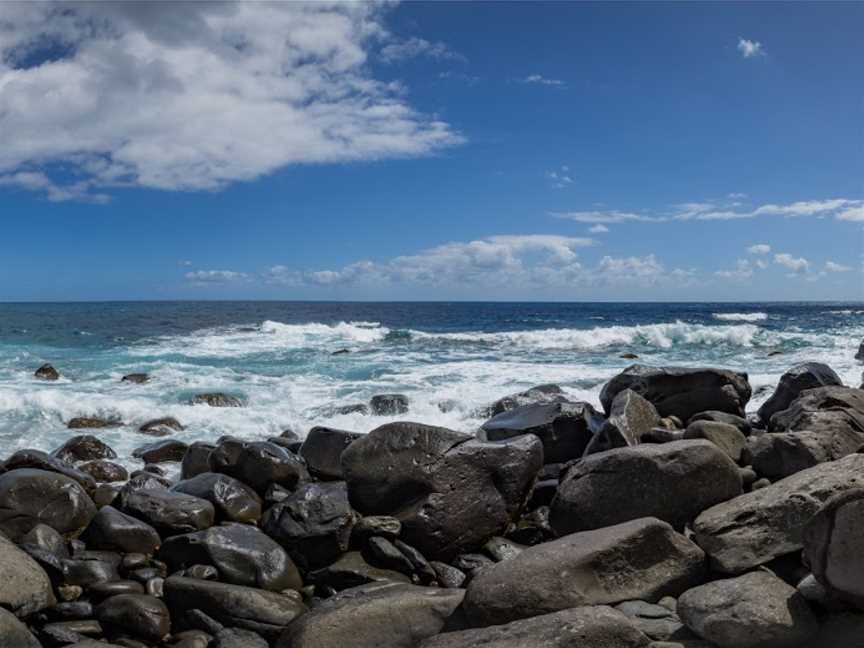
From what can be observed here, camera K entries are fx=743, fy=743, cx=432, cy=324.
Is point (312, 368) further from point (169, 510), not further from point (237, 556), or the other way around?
point (237, 556)

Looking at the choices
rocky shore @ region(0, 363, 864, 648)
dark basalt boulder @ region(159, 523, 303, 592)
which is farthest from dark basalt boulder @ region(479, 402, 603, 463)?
dark basalt boulder @ region(159, 523, 303, 592)


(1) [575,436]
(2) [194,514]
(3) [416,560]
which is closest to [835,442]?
(1) [575,436]

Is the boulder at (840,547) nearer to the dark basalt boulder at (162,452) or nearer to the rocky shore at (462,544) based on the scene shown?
the rocky shore at (462,544)

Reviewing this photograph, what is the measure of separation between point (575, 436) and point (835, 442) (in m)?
3.14

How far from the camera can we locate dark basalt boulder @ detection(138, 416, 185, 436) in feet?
44.0

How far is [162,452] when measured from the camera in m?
11.2

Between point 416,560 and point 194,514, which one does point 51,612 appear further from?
point 416,560

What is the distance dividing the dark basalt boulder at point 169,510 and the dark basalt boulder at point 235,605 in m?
1.31

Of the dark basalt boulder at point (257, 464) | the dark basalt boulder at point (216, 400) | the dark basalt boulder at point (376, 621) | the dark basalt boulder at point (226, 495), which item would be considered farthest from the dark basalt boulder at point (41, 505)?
the dark basalt boulder at point (216, 400)

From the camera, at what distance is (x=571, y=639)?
3996 millimetres

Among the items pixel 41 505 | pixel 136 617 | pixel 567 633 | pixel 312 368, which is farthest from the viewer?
pixel 312 368

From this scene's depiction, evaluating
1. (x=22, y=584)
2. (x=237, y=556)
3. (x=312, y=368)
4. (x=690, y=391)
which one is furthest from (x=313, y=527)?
(x=312, y=368)

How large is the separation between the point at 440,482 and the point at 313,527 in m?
1.18

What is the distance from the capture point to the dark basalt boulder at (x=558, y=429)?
30.4ft
